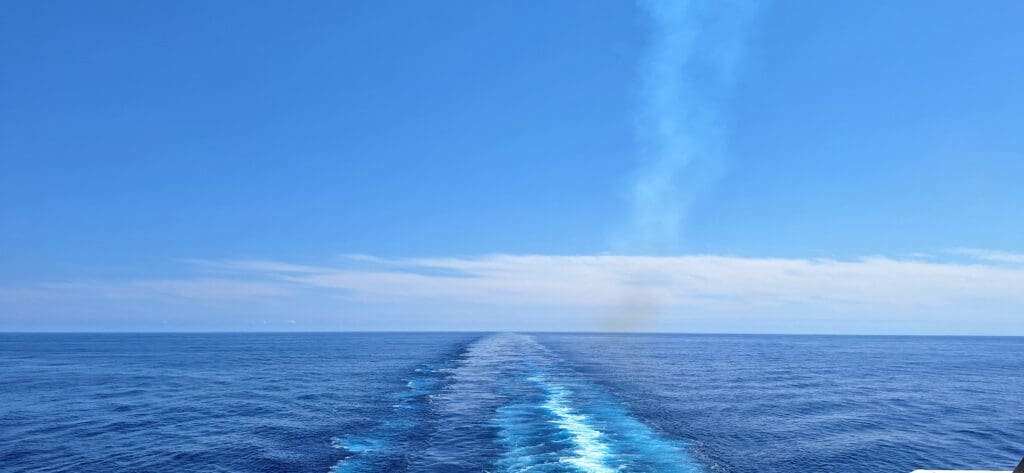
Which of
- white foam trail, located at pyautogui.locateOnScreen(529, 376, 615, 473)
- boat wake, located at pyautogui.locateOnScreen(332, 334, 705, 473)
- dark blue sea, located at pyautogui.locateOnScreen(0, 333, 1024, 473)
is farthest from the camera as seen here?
dark blue sea, located at pyautogui.locateOnScreen(0, 333, 1024, 473)

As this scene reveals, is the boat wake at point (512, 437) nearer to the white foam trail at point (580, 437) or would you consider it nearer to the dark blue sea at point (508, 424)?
the white foam trail at point (580, 437)

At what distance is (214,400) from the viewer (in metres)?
59.8

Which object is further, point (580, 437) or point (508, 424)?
point (508, 424)

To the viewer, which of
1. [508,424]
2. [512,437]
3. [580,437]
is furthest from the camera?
[508,424]

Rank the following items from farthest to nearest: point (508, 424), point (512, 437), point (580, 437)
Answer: point (508, 424)
point (580, 437)
point (512, 437)

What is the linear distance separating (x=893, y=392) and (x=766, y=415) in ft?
99.7

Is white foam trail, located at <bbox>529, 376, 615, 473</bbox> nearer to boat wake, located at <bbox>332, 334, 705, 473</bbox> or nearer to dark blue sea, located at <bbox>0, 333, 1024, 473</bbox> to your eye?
boat wake, located at <bbox>332, 334, 705, 473</bbox>

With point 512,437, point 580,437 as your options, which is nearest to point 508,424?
point 512,437

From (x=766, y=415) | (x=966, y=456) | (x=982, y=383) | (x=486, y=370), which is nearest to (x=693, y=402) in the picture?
(x=766, y=415)

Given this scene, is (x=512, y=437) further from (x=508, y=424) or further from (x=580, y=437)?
(x=580, y=437)

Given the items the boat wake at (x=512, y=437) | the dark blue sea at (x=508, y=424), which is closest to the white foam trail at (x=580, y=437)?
the boat wake at (x=512, y=437)

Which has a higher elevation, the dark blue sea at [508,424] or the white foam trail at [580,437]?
the white foam trail at [580,437]

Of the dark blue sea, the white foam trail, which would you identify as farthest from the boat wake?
the dark blue sea

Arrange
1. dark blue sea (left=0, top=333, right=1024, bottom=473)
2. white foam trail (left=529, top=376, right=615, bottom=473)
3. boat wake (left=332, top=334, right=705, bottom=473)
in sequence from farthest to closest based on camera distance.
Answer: dark blue sea (left=0, top=333, right=1024, bottom=473)
boat wake (left=332, top=334, right=705, bottom=473)
white foam trail (left=529, top=376, right=615, bottom=473)
